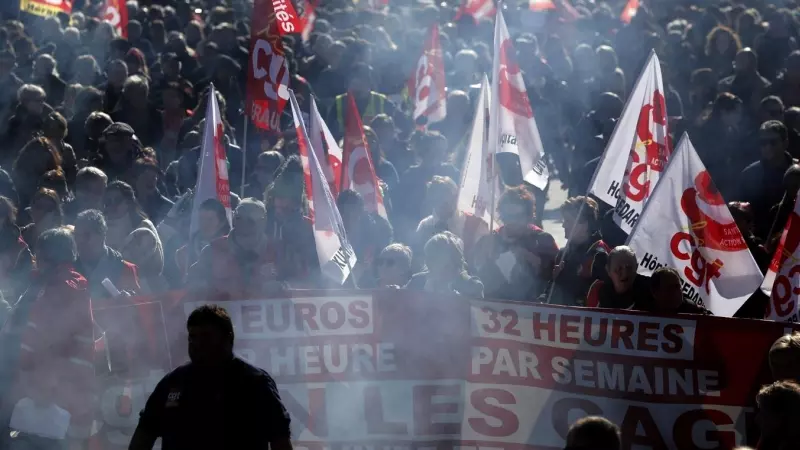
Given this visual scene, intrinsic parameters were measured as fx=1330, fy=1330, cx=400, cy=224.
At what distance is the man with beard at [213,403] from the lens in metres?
5.25

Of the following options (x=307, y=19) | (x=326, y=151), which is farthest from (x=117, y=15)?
(x=326, y=151)

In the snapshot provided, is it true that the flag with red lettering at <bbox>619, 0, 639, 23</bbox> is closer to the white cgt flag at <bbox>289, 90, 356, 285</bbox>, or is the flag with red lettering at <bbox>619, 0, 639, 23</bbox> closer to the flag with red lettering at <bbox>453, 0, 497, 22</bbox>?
the flag with red lettering at <bbox>453, 0, 497, 22</bbox>

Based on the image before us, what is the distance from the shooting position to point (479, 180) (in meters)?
9.31

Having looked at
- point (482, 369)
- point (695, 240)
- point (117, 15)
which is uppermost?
point (117, 15)

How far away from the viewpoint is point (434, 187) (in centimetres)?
983

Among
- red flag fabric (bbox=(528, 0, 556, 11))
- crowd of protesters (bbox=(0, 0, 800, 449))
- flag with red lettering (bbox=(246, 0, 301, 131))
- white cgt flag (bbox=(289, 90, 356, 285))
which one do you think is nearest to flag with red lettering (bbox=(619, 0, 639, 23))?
red flag fabric (bbox=(528, 0, 556, 11))

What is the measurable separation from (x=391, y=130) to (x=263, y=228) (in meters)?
4.20

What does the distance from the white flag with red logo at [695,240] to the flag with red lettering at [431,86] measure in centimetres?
631

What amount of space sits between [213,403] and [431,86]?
937 centimetres

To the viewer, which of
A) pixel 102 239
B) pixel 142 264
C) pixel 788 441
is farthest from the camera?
pixel 142 264

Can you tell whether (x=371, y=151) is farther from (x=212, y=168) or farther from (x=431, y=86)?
(x=431, y=86)

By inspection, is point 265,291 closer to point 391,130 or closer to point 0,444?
point 0,444

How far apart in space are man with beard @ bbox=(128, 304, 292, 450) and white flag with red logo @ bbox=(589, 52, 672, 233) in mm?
3804

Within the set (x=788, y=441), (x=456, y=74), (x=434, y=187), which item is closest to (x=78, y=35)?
(x=456, y=74)
